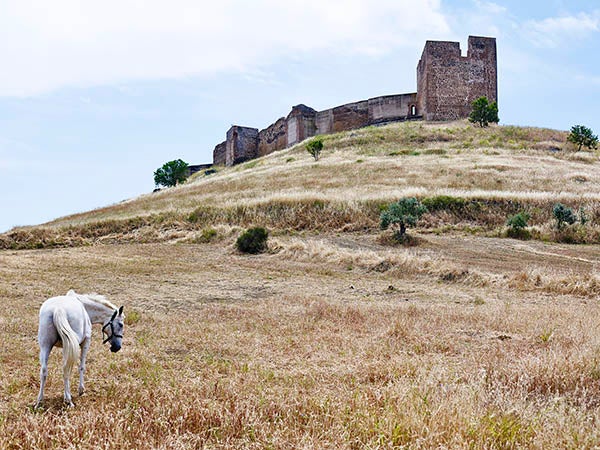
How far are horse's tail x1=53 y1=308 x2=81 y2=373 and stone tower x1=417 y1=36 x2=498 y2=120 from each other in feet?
174

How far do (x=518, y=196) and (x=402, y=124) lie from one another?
3076cm

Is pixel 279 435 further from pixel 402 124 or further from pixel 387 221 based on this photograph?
pixel 402 124

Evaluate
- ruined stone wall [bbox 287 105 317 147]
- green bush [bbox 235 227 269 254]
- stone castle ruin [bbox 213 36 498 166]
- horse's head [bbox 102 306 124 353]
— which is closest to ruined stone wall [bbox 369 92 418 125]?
stone castle ruin [bbox 213 36 498 166]

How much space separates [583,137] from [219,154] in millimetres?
48303

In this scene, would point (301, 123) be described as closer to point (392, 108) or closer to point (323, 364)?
point (392, 108)

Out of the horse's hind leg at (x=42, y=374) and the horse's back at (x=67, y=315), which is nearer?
the horse's hind leg at (x=42, y=374)

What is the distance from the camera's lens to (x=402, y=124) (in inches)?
2116

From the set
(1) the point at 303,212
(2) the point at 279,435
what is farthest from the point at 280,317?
(1) the point at 303,212

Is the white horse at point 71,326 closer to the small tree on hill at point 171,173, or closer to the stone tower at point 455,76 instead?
the stone tower at point 455,76

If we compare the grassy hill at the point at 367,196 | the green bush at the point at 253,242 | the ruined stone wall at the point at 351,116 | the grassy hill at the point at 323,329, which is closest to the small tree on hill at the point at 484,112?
the grassy hill at the point at 367,196

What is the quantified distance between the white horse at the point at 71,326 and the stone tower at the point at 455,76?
52198 mm

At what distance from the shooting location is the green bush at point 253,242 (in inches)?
772

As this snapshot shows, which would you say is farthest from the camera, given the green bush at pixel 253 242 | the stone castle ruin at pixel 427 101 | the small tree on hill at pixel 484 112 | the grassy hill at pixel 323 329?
the stone castle ruin at pixel 427 101

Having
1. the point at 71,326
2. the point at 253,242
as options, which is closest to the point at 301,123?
the point at 253,242
